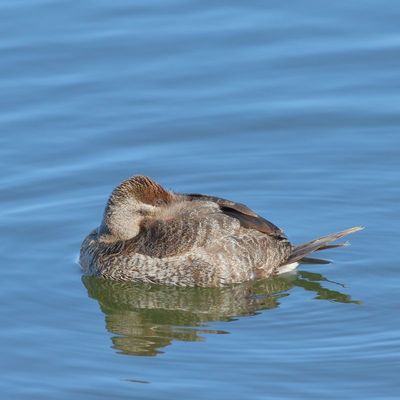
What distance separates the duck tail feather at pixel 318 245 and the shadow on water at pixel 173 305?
9.2 inches

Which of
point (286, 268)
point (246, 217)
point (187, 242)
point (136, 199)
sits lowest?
point (286, 268)

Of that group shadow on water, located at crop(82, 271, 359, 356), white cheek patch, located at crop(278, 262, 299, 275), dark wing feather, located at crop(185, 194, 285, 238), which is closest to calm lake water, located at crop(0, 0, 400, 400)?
shadow on water, located at crop(82, 271, 359, 356)

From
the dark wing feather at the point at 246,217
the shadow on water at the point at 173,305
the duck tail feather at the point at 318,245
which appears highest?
the dark wing feather at the point at 246,217

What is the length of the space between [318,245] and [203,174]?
252 cm

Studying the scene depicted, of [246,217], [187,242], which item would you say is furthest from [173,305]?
[246,217]

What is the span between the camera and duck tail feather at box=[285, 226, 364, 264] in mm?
13867

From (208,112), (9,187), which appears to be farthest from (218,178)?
(9,187)

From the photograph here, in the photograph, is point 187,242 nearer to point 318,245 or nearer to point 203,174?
point 318,245

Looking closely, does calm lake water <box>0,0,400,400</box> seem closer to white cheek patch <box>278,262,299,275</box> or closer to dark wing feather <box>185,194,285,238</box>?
white cheek patch <box>278,262,299,275</box>

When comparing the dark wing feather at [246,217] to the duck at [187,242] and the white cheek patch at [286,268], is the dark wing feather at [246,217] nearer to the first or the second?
the duck at [187,242]

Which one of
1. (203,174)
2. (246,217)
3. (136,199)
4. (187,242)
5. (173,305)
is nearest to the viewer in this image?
(173,305)

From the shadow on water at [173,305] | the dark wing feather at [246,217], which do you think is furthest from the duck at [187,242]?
the shadow on water at [173,305]

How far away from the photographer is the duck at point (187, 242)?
13.7 meters

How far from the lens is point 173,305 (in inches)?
531
